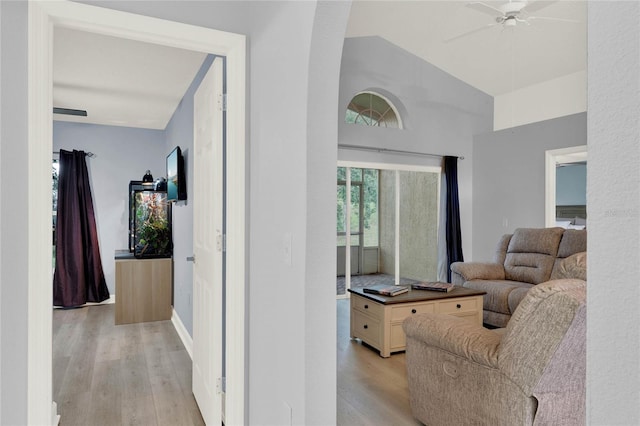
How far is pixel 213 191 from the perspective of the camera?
7.37ft

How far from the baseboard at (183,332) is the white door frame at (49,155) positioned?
1637 mm

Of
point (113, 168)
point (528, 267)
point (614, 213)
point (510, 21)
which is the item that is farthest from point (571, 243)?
point (113, 168)

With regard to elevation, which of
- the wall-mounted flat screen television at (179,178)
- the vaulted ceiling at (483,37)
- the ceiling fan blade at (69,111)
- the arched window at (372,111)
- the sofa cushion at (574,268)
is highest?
the vaulted ceiling at (483,37)

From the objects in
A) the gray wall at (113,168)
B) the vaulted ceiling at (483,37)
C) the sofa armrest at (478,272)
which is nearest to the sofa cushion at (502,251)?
the sofa armrest at (478,272)

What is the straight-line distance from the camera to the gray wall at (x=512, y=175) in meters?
5.43

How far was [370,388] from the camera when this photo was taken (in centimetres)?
284

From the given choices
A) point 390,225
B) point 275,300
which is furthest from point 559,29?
point 275,300

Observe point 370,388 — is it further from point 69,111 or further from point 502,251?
point 69,111

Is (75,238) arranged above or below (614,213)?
below

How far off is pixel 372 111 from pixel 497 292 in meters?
3.08

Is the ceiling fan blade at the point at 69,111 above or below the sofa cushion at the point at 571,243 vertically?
above

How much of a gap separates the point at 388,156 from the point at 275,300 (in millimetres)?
4437

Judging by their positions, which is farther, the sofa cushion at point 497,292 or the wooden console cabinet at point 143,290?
the wooden console cabinet at point 143,290

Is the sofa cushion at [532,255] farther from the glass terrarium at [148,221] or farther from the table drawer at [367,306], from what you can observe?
the glass terrarium at [148,221]
